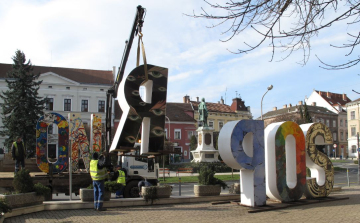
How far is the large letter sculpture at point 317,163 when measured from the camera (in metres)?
13.0

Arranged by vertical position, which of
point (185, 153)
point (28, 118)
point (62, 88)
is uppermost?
point (62, 88)

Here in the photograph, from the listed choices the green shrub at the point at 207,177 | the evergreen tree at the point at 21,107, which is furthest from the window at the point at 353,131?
the green shrub at the point at 207,177

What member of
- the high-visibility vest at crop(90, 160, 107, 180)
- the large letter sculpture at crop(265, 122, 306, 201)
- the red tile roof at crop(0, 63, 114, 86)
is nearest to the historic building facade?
the red tile roof at crop(0, 63, 114, 86)

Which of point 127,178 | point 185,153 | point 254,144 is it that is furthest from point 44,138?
point 185,153

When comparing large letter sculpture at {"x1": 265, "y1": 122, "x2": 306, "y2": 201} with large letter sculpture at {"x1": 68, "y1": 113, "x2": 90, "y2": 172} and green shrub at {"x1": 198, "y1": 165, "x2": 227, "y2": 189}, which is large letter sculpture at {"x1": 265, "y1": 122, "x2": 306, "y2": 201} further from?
large letter sculpture at {"x1": 68, "y1": 113, "x2": 90, "y2": 172}

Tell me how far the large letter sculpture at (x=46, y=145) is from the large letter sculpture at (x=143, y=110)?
17.8 ft

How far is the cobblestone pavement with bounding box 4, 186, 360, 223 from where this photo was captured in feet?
31.2

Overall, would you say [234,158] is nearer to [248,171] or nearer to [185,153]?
[248,171]

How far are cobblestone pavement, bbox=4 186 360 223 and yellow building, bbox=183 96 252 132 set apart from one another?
210 ft

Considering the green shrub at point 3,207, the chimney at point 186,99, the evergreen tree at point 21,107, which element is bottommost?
the green shrub at point 3,207

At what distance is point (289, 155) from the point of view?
12.5 meters

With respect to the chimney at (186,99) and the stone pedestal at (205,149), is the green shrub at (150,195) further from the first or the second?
the chimney at (186,99)

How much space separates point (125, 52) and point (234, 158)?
341 inches

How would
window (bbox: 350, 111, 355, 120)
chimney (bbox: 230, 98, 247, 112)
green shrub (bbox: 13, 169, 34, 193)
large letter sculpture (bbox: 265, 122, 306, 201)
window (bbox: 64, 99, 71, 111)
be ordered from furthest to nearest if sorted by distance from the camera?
chimney (bbox: 230, 98, 247, 112) < window (bbox: 350, 111, 355, 120) < window (bbox: 64, 99, 71, 111) < large letter sculpture (bbox: 265, 122, 306, 201) < green shrub (bbox: 13, 169, 34, 193)
